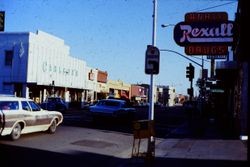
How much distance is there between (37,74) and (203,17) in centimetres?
3549

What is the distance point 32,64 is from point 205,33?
3505cm

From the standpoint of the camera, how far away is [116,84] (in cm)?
9550

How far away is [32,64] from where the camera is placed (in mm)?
48562

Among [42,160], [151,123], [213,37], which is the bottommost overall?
[42,160]

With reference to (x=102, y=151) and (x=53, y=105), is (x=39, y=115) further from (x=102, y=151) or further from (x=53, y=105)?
(x=53, y=105)

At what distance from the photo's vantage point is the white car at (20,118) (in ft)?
52.7

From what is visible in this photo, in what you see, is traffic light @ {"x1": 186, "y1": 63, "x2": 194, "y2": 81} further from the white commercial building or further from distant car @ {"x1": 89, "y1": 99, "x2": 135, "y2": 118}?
the white commercial building

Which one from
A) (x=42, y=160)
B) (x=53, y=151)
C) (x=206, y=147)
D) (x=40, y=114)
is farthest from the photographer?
(x=40, y=114)

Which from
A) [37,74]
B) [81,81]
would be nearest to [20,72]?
[37,74]

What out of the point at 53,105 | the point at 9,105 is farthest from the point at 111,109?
the point at 53,105

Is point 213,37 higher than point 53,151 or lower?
higher

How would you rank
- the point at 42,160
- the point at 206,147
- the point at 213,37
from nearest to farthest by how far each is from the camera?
1. the point at 42,160
2. the point at 213,37
3. the point at 206,147

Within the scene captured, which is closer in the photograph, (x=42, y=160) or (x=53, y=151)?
(x=42, y=160)

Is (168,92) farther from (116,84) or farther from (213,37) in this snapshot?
(213,37)
